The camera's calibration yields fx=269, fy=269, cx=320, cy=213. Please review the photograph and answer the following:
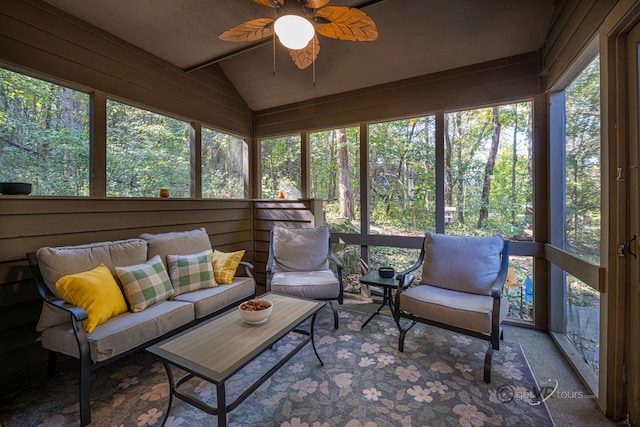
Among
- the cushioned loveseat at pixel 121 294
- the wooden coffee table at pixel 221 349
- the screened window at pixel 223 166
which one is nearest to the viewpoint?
the wooden coffee table at pixel 221 349

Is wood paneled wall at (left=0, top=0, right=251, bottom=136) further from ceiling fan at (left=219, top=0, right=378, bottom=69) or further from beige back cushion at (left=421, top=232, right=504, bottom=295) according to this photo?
beige back cushion at (left=421, top=232, right=504, bottom=295)

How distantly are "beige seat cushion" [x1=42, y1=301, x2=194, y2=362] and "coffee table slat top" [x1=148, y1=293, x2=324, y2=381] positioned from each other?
415mm

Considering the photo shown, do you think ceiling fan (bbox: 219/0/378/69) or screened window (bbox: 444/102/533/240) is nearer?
ceiling fan (bbox: 219/0/378/69)

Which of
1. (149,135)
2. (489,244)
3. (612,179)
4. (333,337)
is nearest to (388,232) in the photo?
(489,244)

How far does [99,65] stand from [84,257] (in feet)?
5.90

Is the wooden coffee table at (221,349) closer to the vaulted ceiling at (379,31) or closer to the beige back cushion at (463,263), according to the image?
the beige back cushion at (463,263)

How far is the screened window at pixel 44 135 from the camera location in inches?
79.9

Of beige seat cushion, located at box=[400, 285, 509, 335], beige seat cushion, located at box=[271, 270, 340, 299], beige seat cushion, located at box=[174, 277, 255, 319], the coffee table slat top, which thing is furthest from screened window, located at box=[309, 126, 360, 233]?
the coffee table slat top

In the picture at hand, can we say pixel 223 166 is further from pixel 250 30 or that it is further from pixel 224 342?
pixel 224 342

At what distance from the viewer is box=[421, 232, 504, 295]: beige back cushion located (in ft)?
8.05

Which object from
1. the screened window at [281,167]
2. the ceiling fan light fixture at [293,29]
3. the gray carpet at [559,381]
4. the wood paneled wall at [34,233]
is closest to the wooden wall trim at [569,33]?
the ceiling fan light fixture at [293,29]

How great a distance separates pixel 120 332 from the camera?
1741mm

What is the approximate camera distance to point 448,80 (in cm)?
302

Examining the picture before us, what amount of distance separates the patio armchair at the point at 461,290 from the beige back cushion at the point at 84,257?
2.36m
